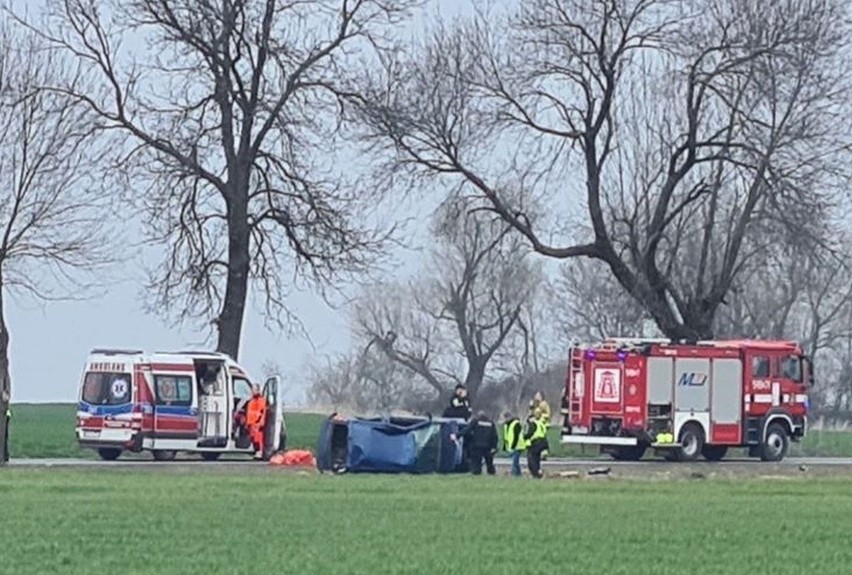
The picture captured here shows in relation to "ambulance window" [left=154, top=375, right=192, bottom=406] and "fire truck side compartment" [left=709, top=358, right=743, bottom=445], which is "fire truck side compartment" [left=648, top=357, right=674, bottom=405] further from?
"ambulance window" [left=154, top=375, right=192, bottom=406]

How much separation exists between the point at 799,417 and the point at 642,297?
260 inches

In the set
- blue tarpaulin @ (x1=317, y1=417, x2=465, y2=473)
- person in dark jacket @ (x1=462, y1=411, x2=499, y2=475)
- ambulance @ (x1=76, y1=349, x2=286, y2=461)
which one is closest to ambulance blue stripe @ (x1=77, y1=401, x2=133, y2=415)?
ambulance @ (x1=76, y1=349, x2=286, y2=461)

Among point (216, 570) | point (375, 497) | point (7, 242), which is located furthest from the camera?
point (7, 242)

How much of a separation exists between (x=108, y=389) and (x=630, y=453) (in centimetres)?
1259

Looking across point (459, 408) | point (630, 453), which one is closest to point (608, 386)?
point (630, 453)

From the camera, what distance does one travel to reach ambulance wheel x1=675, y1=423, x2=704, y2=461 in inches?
1969

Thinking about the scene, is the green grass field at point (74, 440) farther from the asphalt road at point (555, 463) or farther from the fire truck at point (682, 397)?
the fire truck at point (682, 397)

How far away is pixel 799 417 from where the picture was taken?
50.8 meters

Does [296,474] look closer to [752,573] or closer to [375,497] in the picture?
[375,497]

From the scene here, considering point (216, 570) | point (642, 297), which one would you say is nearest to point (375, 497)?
point (216, 570)

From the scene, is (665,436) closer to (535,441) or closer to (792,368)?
(792,368)

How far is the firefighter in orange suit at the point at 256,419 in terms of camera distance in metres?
47.4

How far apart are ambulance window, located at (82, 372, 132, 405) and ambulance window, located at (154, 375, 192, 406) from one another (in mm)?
709

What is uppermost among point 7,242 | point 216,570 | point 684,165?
point 684,165
